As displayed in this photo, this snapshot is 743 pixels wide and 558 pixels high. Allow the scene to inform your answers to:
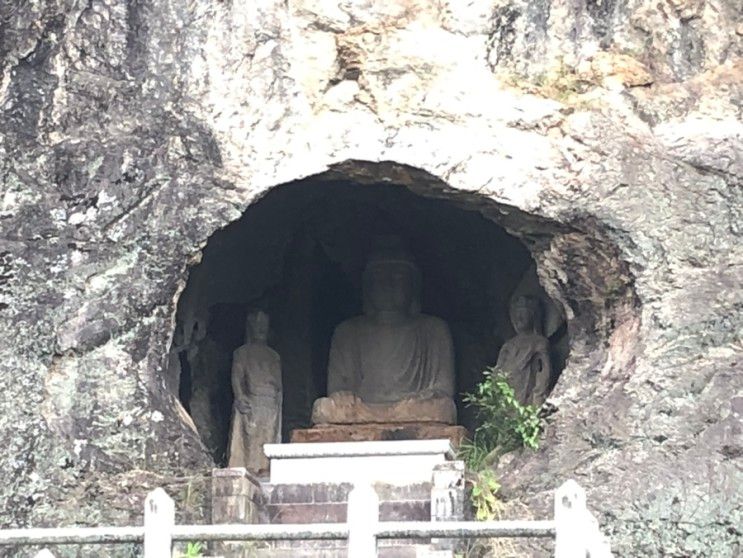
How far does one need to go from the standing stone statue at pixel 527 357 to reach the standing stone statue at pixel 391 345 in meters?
0.65

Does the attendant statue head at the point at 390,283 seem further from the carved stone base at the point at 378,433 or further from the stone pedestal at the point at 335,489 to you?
the stone pedestal at the point at 335,489

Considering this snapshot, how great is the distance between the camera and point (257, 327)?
54.6ft

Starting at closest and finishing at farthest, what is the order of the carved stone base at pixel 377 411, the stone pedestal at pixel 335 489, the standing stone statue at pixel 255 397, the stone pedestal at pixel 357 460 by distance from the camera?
the stone pedestal at pixel 335 489
the stone pedestal at pixel 357 460
the carved stone base at pixel 377 411
the standing stone statue at pixel 255 397

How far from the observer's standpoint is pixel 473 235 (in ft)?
57.7

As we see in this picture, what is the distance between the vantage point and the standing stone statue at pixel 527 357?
15992 millimetres

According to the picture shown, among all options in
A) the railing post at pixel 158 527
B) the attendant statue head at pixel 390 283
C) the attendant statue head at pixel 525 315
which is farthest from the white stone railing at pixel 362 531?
the attendant statue head at pixel 390 283

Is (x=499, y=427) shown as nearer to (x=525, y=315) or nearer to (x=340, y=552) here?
(x=525, y=315)

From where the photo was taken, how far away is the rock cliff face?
46.7 feet

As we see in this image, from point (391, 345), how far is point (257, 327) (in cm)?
116

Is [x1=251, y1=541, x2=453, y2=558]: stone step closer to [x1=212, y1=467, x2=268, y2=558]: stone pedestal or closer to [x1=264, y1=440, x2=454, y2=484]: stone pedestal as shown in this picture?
[x1=212, y1=467, x2=268, y2=558]: stone pedestal

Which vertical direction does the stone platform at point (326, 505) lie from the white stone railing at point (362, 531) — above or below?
above

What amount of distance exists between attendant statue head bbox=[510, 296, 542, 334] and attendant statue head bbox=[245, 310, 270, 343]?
207cm

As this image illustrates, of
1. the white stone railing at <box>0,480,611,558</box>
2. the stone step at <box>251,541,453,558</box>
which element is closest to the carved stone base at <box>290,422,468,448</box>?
the stone step at <box>251,541,453,558</box>

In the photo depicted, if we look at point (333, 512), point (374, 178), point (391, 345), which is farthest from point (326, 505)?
point (391, 345)
